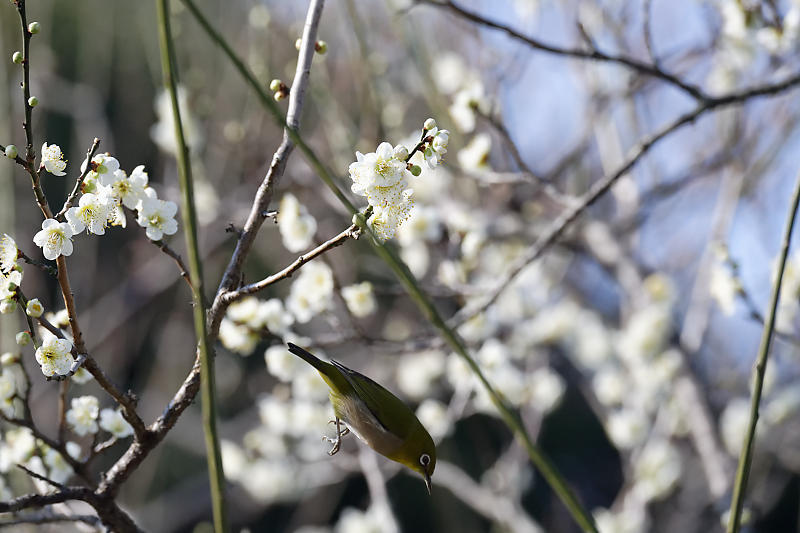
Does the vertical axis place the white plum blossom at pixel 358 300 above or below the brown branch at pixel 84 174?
above

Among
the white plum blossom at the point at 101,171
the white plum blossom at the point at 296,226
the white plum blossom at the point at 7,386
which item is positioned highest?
the white plum blossom at the point at 296,226

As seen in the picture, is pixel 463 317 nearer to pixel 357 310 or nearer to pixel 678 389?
pixel 357 310

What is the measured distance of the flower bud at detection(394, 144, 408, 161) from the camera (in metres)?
0.71

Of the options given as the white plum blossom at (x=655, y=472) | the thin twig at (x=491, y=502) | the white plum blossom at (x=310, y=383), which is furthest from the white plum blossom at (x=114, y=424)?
the white plum blossom at (x=655, y=472)

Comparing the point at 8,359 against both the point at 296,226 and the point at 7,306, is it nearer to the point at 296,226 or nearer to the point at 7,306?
the point at 7,306

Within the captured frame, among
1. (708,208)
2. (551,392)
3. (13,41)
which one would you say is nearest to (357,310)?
(551,392)

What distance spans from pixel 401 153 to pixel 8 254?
42 cm

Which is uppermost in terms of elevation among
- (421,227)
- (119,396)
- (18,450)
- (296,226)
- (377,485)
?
(421,227)

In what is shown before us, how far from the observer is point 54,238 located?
0.72 metres

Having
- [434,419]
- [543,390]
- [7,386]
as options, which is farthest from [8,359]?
[543,390]

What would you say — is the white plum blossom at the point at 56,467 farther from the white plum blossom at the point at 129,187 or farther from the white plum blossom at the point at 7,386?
the white plum blossom at the point at 129,187

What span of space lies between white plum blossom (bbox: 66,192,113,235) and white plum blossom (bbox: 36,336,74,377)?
0.39ft

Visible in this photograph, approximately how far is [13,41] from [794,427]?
118 inches

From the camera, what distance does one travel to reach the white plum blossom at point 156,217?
76 cm
